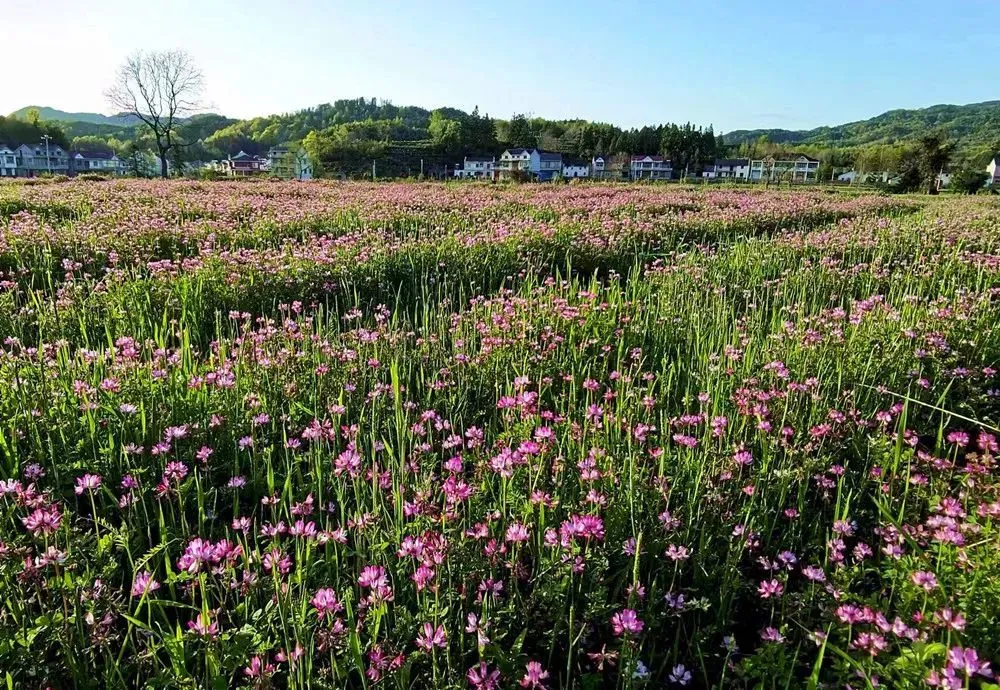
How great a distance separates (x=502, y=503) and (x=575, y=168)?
427ft

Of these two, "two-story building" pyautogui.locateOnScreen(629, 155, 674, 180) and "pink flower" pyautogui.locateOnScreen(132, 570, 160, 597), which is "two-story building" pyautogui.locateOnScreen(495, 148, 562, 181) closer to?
"two-story building" pyautogui.locateOnScreen(629, 155, 674, 180)

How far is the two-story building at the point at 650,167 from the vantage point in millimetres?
121375

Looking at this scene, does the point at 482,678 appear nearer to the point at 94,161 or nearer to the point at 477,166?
the point at 477,166

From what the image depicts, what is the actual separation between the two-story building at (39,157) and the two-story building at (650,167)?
109 metres

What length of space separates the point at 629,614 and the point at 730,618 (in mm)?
714

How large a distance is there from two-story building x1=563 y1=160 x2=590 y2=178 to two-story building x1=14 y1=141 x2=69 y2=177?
95.8 meters

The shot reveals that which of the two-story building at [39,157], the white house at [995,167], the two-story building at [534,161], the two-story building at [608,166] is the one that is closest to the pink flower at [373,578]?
the two-story building at [608,166]

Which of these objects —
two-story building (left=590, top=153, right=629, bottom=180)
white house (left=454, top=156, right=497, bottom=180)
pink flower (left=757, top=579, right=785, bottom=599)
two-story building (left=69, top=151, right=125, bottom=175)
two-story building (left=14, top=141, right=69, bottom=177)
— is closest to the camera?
pink flower (left=757, top=579, right=785, bottom=599)

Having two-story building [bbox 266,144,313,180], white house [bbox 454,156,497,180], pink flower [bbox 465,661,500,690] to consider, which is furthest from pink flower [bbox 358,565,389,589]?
white house [bbox 454,156,497,180]

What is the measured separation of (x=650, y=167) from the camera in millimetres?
122812

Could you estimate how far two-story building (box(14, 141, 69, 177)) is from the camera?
110 m

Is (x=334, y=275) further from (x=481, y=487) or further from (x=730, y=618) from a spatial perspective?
(x=730, y=618)

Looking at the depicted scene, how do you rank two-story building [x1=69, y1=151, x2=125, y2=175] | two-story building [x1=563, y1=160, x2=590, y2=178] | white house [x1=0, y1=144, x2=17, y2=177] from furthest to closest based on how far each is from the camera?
two-story building [x1=563, y1=160, x2=590, y2=178] < two-story building [x1=69, y1=151, x2=125, y2=175] < white house [x1=0, y1=144, x2=17, y2=177]

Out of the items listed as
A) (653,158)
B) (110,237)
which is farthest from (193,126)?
(110,237)
